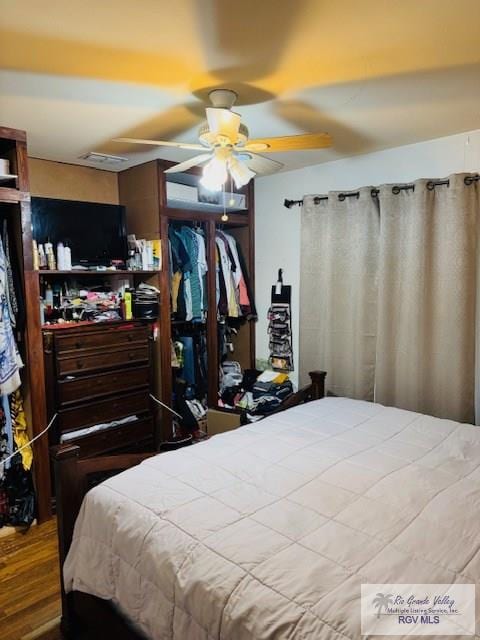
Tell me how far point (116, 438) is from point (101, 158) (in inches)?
79.4

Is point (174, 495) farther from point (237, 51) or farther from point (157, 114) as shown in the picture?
point (157, 114)

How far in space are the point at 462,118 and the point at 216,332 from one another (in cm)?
233

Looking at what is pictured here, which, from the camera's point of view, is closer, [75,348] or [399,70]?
[399,70]

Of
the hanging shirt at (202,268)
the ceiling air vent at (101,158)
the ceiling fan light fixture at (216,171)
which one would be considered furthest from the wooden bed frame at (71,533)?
the ceiling air vent at (101,158)

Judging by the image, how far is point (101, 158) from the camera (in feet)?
10.3

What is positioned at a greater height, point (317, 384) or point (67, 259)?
point (67, 259)

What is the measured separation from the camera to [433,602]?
1116mm

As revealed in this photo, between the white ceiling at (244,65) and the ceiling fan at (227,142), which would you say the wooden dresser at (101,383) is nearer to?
the white ceiling at (244,65)

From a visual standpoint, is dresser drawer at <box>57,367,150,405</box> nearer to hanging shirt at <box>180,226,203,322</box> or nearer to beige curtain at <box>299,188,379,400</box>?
hanging shirt at <box>180,226,203,322</box>

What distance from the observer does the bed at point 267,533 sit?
1166 mm

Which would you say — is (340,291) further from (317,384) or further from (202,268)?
(202,268)

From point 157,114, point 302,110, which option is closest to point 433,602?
point 302,110

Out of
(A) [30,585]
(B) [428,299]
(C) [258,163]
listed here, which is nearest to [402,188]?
(B) [428,299]

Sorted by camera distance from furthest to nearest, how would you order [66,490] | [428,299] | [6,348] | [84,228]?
1. [84,228]
2. [428,299]
3. [6,348]
4. [66,490]
